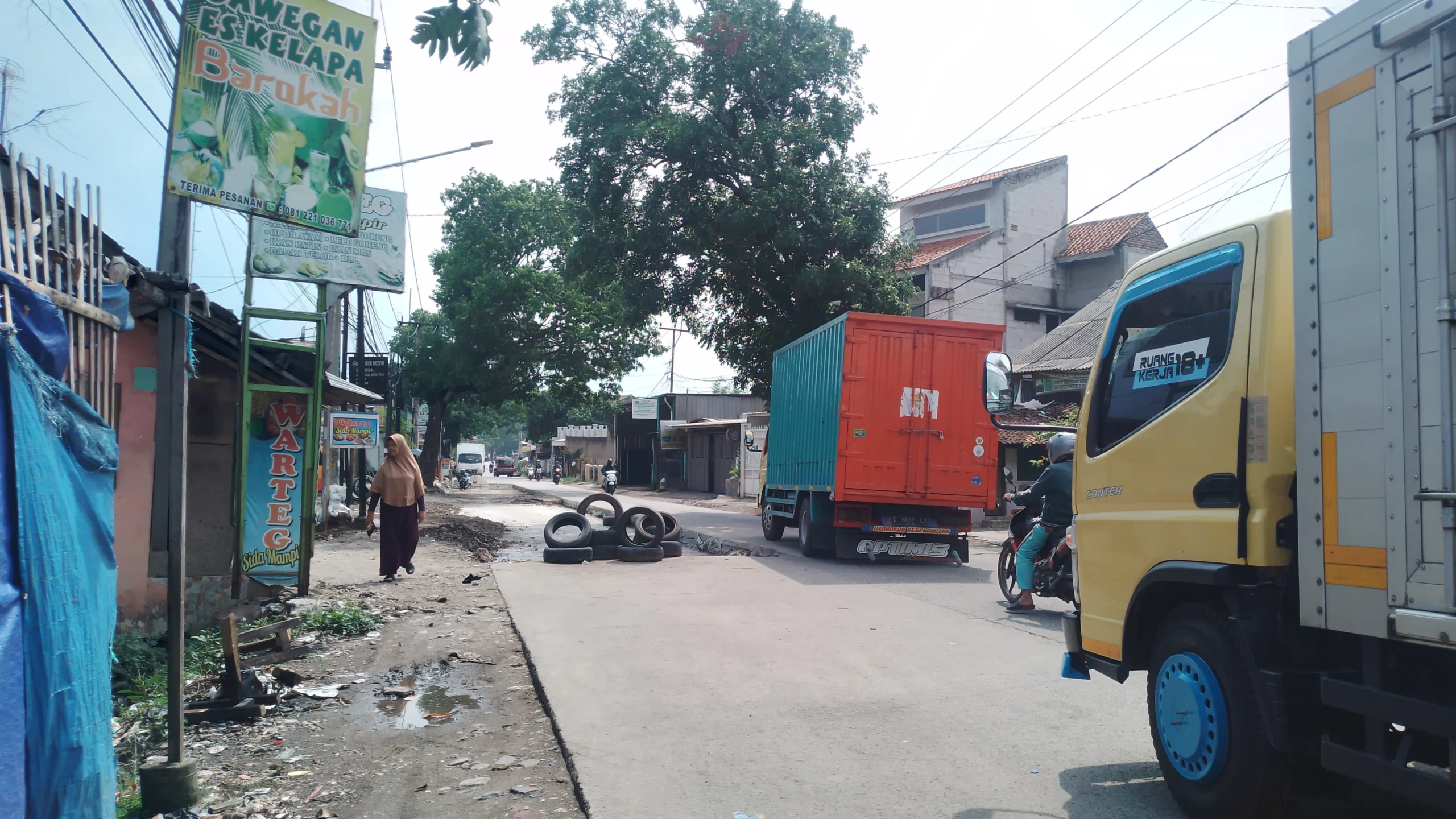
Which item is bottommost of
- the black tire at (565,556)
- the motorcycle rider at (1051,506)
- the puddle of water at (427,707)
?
the puddle of water at (427,707)

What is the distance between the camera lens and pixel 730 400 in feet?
164

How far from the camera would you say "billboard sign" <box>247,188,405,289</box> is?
527 inches

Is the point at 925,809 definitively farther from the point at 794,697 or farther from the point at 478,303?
the point at 478,303

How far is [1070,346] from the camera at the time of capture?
2394 cm

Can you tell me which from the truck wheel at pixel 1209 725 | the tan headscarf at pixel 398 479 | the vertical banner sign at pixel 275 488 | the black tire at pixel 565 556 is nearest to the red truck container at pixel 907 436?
the black tire at pixel 565 556

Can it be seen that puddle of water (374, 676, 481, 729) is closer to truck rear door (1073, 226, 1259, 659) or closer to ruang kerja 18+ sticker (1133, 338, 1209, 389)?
truck rear door (1073, 226, 1259, 659)

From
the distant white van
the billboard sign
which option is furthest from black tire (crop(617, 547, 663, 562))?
the distant white van

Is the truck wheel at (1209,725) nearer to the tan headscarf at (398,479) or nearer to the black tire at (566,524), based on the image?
the tan headscarf at (398,479)

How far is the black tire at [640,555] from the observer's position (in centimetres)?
1300

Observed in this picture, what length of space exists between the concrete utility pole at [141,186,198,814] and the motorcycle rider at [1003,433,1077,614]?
6.43m

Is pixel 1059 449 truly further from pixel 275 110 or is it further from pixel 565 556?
pixel 565 556

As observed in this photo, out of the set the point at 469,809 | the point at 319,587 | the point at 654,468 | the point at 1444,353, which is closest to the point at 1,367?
the point at 469,809

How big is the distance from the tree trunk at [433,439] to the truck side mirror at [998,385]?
3582 cm

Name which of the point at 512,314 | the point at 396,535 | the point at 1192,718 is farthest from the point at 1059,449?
the point at 512,314
